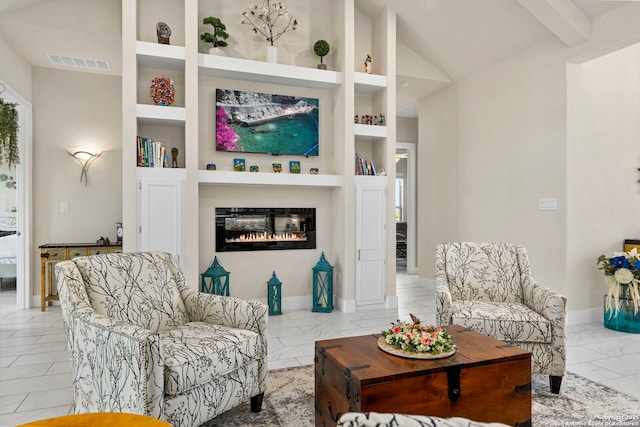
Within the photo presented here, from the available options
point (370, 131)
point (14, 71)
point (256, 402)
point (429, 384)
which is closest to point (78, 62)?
point (14, 71)

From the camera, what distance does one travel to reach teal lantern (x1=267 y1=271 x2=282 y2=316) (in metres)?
4.39

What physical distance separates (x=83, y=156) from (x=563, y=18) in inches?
211

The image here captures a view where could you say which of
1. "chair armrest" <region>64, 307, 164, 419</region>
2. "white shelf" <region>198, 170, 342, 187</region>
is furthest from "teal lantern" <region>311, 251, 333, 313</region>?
"chair armrest" <region>64, 307, 164, 419</region>

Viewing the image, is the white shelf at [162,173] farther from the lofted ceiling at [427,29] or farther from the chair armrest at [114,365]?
the chair armrest at [114,365]

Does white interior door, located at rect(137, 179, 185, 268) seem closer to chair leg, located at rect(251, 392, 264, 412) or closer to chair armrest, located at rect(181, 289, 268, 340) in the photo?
chair armrest, located at rect(181, 289, 268, 340)

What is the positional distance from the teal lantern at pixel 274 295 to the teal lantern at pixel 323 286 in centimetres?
41

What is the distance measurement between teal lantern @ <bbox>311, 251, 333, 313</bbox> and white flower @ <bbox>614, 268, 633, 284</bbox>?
278 cm

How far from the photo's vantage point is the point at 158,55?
3.90m

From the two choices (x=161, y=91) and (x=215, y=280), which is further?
(x=215, y=280)

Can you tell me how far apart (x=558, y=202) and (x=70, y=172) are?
548 centimetres

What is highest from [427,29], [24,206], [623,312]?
[427,29]

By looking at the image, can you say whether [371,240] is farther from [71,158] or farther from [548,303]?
[71,158]

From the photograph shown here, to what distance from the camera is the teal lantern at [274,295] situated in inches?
173

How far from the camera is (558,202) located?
4082 mm
